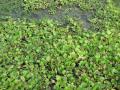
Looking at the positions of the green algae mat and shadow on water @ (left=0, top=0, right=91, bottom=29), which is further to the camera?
shadow on water @ (left=0, top=0, right=91, bottom=29)

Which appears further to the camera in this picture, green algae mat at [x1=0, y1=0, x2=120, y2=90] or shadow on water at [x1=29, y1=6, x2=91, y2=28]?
shadow on water at [x1=29, y1=6, x2=91, y2=28]

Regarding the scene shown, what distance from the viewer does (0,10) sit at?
1139 cm

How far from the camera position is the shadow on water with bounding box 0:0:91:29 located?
11.3 meters

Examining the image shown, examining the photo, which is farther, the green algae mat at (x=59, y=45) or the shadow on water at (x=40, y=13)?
the shadow on water at (x=40, y=13)

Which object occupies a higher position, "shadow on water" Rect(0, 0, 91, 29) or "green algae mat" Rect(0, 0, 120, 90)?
"shadow on water" Rect(0, 0, 91, 29)

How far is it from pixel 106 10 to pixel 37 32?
10.5 ft

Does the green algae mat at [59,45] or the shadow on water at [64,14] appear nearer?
the green algae mat at [59,45]

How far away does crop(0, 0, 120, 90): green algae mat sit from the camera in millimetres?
8516

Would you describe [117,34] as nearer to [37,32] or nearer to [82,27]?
[82,27]

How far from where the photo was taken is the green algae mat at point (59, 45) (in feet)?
27.9

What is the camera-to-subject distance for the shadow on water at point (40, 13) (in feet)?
37.1

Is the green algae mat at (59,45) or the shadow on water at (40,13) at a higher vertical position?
the shadow on water at (40,13)

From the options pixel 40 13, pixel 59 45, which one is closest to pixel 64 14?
pixel 40 13

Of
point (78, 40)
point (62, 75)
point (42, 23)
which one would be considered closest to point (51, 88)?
point (62, 75)
